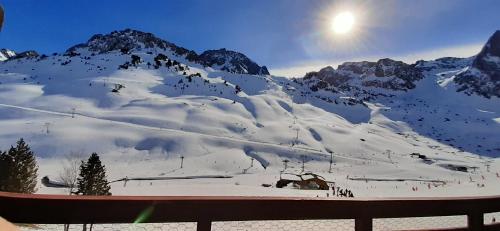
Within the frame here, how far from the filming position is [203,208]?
2.77 m

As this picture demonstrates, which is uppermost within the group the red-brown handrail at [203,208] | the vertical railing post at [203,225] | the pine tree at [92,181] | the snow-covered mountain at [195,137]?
the snow-covered mountain at [195,137]

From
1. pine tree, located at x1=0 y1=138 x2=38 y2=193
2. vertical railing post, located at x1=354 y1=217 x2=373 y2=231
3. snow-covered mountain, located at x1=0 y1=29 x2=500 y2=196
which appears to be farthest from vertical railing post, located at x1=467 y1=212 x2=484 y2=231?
snow-covered mountain, located at x1=0 y1=29 x2=500 y2=196

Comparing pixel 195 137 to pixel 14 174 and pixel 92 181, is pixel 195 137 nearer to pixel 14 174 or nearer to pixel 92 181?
pixel 92 181

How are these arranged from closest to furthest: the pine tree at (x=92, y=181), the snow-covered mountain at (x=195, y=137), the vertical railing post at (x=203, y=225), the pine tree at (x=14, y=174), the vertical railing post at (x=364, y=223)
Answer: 1. the vertical railing post at (x=203, y=225)
2. the vertical railing post at (x=364, y=223)
3. the pine tree at (x=14, y=174)
4. the pine tree at (x=92, y=181)
5. the snow-covered mountain at (x=195, y=137)

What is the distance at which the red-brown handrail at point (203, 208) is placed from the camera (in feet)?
8.13

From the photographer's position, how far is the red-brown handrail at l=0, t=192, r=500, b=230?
2479 mm

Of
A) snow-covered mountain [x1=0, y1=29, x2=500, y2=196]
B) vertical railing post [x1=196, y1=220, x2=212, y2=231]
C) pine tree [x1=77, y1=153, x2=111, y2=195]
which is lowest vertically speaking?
pine tree [x1=77, y1=153, x2=111, y2=195]

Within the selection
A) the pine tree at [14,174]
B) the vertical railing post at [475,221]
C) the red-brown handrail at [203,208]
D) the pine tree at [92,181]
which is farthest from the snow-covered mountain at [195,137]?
the red-brown handrail at [203,208]

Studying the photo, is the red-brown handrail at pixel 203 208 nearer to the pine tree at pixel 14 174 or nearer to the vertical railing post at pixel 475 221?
the vertical railing post at pixel 475 221

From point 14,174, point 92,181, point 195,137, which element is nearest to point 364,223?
point 92,181

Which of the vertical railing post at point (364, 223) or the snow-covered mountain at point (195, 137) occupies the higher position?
the snow-covered mountain at point (195, 137)

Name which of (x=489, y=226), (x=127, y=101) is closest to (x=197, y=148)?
(x=127, y=101)

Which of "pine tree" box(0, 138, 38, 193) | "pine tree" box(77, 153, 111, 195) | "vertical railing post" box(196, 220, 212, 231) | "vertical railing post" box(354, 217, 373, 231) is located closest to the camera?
"vertical railing post" box(196, 220, 212, 231)

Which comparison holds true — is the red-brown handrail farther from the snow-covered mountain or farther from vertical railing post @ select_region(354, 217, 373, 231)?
the snow-covered mountain
